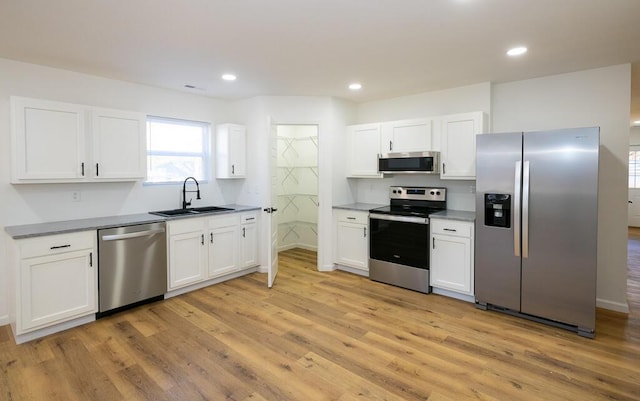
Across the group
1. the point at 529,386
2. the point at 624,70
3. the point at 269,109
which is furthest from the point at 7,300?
the point at 624,70

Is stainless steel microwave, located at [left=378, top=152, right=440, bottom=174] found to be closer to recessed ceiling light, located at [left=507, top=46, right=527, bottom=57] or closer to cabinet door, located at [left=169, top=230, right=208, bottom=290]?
recessed ceiling light, located at [left=507, top=46, right=527, bottom=57]

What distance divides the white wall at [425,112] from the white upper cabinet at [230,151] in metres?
1.77

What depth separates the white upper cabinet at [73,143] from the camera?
10.2 feet

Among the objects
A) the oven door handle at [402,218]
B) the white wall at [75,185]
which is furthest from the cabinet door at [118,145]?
the oven door handle at [402,218]

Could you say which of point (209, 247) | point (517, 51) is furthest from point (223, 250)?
point (517, 51)

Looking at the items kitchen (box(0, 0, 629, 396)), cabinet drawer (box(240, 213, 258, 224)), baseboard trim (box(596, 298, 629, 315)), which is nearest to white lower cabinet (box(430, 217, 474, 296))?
kitchen (box(0, 0, 629, 396))

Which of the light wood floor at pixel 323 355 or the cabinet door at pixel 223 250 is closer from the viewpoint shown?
the light wood floor at pixel 323 355

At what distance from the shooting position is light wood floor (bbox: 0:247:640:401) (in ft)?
7.47

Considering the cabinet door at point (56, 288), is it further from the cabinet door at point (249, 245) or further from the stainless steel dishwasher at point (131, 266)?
the cabinet door at point (249, 245)

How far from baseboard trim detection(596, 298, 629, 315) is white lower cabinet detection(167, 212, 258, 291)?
167 inches

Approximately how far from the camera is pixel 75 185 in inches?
144

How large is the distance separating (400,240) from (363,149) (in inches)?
59.4

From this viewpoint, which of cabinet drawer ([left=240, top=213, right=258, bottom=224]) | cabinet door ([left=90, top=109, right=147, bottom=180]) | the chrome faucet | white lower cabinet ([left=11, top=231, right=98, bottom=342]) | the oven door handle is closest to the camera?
white lower cabinet ([left=11, top=231, right=98, bottom=342])

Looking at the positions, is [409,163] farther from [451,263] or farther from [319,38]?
[319,38]
